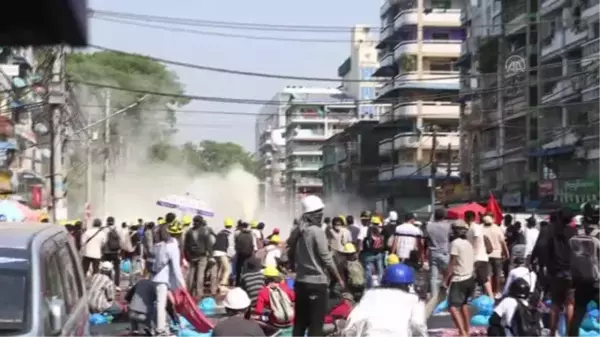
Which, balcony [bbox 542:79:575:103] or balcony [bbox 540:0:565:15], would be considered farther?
balcony [bbox 540:0:565:15]

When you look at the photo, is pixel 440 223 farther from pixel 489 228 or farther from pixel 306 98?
pixel 306 98

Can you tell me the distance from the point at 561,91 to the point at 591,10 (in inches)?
195

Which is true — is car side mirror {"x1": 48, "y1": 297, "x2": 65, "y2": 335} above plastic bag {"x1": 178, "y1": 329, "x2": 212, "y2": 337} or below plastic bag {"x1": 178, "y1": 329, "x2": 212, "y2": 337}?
above

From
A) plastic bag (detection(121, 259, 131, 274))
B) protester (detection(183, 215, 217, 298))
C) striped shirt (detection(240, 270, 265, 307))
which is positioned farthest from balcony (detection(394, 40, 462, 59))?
striped shirt (detection(240, 270, 265, 307))

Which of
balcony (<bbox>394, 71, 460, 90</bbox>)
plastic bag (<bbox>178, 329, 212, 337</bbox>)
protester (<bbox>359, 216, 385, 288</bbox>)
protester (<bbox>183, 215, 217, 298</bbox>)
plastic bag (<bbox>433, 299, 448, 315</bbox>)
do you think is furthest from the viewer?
balcony (<bbox>394, 71, 460, 90</bbox>)

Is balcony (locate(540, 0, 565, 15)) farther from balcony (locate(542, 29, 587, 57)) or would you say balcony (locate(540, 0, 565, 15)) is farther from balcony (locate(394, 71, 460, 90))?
balcony (locate(394, 71, 460, 90))

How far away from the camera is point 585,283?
12.2 m

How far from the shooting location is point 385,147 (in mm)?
85750

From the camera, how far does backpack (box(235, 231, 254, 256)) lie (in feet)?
73.6

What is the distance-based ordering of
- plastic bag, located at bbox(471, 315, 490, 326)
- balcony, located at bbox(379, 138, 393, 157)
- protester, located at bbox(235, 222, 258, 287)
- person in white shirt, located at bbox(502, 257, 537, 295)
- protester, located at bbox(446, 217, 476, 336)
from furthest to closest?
balcony, located at bbox(379, 138, 393, 157)
protester, located at bbox(235, 222, 258, 287)
plastic bag, located at bbox(471, 315, 490, 326)
protester, located at bbox(446, 217, 476, 336)
person in white shirt, located at bbox(502, 257, 537, 295)

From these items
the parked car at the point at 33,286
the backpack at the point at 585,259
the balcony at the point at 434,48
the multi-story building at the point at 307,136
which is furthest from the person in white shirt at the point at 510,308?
the multi-story building at the point at 307,136

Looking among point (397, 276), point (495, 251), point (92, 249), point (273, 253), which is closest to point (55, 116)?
point (92, 249)

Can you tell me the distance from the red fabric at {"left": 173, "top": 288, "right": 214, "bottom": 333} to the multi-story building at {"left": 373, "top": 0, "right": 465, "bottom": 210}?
62400 millimetres

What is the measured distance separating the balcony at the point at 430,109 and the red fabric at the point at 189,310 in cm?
6398
